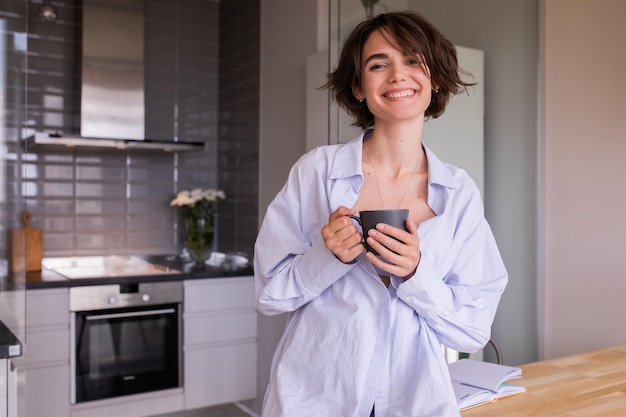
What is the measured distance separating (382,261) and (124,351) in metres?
2.59

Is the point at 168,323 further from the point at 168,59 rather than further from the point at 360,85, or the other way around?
the point at 360,85

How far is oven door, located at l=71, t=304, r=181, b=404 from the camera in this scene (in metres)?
3.07

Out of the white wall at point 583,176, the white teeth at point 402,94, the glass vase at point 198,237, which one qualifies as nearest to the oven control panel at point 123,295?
the glass vase at point 198,237

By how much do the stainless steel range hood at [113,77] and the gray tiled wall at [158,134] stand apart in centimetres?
24

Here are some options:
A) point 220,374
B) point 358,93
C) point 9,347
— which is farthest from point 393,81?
point 220,374

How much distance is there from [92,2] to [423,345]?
306cm

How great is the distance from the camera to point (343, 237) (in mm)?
936

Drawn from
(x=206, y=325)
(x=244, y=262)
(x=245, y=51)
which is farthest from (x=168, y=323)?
(x=245, y=51)

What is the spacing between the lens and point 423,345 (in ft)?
3.27

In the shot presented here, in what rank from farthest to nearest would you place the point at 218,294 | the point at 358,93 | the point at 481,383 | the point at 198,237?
the point at 198,237
the point at 218,294
the point at 481,383
the point at 358,93

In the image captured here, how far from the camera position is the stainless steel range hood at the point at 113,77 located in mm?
3422

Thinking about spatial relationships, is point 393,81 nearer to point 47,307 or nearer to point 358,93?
point 358,93

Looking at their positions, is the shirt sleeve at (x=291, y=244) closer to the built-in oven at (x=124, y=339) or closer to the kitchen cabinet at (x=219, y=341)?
the built-in oven at (x=124, y=339)

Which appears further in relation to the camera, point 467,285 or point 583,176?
point 583,176
